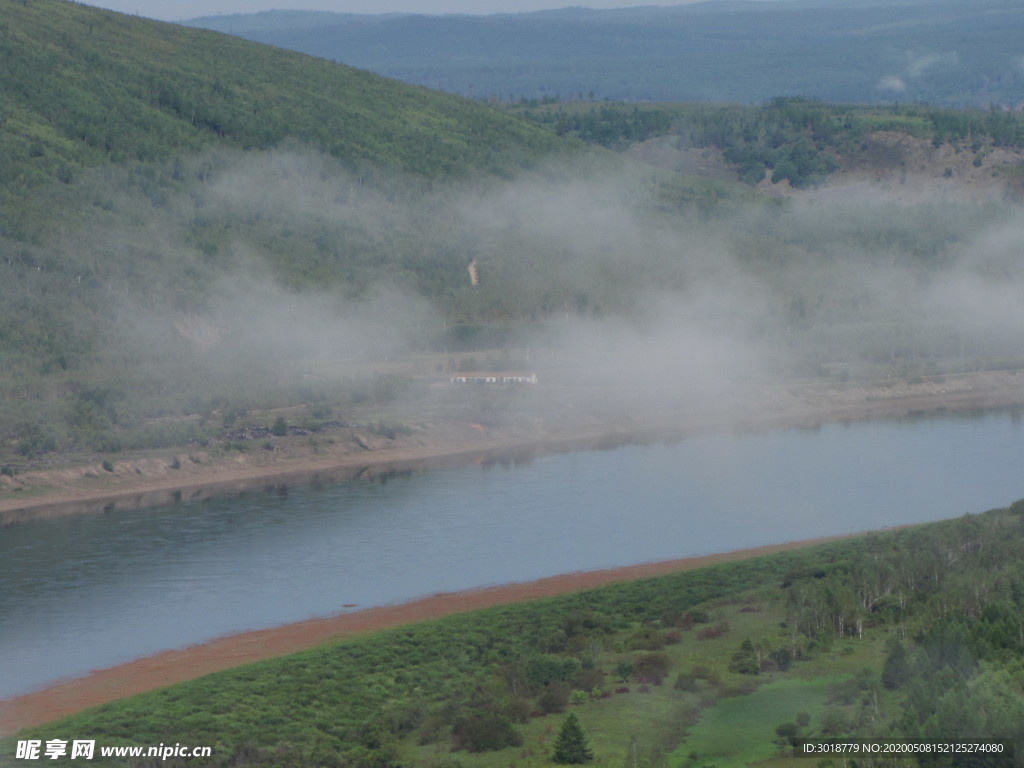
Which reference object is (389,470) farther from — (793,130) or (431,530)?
(793,130)

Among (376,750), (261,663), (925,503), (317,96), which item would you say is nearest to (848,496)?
(925,503)

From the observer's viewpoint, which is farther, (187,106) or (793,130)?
(793,130)

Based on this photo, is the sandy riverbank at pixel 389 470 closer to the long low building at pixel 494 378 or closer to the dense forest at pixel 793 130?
the long low building at pixel 494 378

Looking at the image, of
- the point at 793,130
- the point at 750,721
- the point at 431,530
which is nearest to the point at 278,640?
the point at 431,530

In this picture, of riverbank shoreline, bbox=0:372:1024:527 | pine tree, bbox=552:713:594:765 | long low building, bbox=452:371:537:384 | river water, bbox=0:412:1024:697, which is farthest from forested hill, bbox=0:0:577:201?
pine tree, bbox=552:713:594:765

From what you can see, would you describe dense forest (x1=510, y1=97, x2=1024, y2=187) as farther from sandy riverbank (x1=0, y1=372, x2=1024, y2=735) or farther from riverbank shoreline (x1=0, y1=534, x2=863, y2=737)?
riverbank shoreline (x1=0, y1=534, x2=863, y2=737)

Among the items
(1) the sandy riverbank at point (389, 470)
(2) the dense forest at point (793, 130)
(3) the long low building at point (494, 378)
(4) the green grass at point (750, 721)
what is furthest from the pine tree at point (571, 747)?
(2) the dense forest at point (793, 130)
